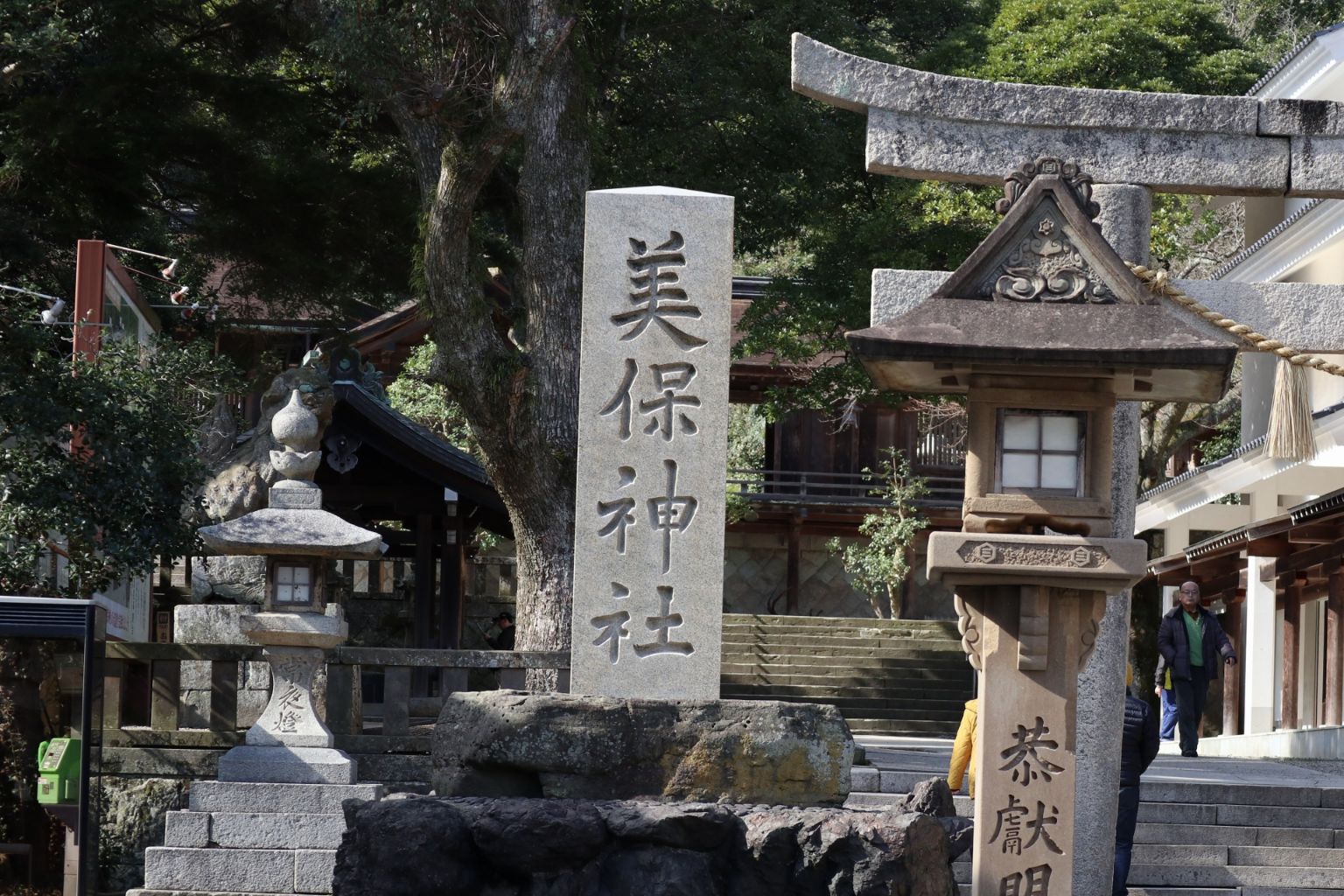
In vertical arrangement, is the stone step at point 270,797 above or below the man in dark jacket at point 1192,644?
below

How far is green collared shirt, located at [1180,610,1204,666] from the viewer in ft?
54.5

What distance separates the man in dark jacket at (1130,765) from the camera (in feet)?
31.0

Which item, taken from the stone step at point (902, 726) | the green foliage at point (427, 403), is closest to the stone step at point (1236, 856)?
the stone step at point (902, 726)

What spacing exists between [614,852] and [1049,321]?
2740mm

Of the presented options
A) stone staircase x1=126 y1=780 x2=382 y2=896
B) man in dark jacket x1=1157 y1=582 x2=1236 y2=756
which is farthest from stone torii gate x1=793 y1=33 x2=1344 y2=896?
man in dark jacket x1=1157 y1=582 x2=1236 y2=756

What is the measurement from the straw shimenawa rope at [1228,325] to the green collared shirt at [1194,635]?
829cm

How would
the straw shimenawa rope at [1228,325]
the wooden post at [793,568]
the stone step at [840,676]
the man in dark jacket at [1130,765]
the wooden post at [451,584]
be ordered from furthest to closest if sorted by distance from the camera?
the wooden post at [793,568] → the stone step at [840,676] → the wooden post at [451,584] → the man in dark jacket at [1130,765] → the straw shimenawa rope at [1228,325]

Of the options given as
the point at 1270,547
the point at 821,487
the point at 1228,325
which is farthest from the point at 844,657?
the point at 1228,325

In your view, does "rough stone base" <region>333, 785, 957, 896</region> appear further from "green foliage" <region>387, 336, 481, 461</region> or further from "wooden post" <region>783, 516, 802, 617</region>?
"wooden post" <region>783, 516, 802, 617</region>

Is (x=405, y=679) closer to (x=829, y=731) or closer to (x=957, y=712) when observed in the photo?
(x=829, y=731)

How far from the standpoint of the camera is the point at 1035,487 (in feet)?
23.8

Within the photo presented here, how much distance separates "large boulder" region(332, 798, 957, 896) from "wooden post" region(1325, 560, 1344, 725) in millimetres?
14466

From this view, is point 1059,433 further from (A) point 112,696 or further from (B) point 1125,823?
(A) point 112,696

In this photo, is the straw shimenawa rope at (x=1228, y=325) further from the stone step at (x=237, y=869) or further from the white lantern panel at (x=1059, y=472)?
the stone step at (x=237, y=869)
